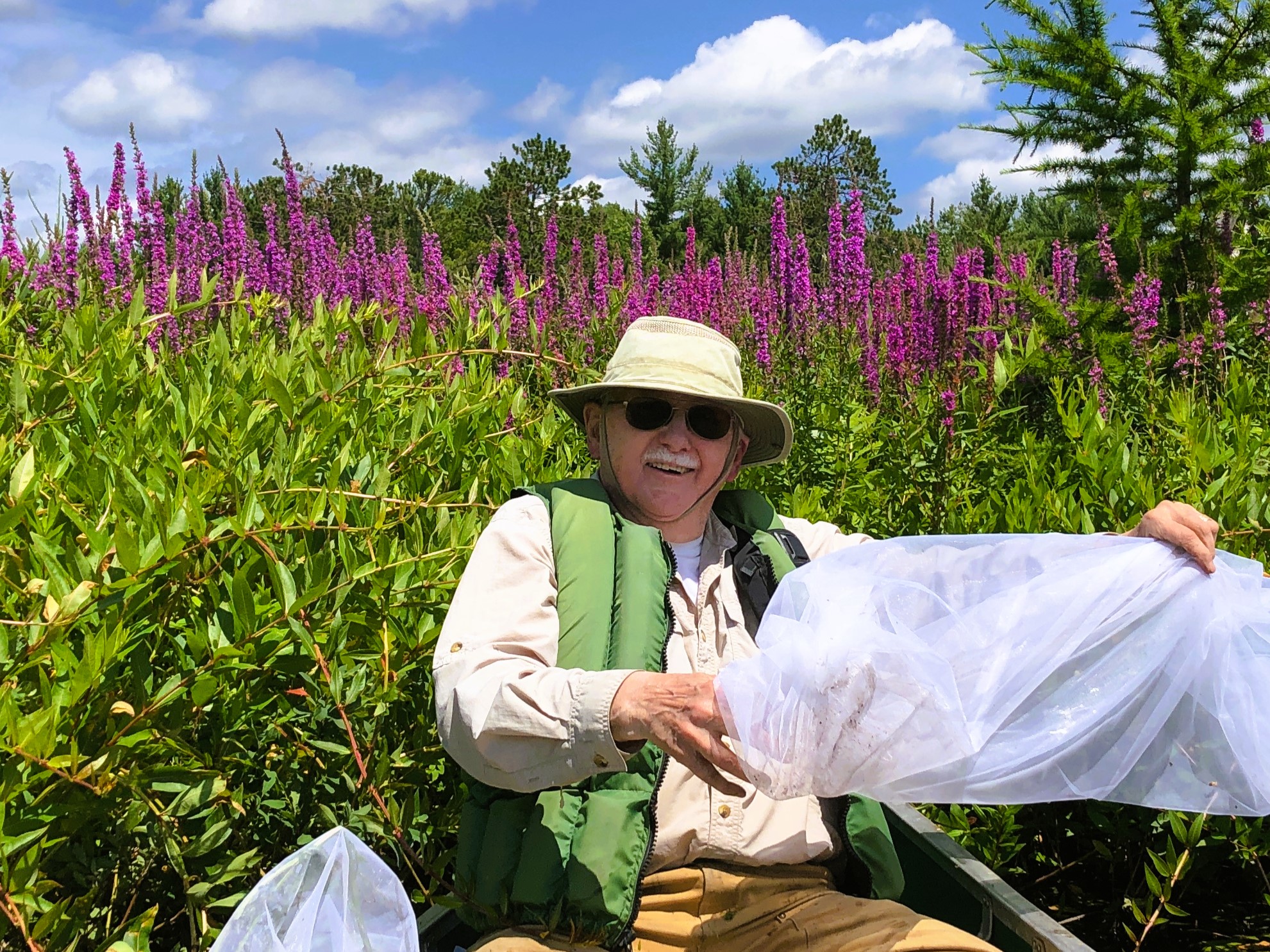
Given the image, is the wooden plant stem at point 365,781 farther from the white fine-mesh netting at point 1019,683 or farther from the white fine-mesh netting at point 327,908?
the white fine-mesh netting at point 1019,683

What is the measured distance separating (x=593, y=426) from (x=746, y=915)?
3.55 ft

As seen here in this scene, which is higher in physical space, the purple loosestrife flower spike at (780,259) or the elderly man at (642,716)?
the purple loosestrife flower spike at (780,259)

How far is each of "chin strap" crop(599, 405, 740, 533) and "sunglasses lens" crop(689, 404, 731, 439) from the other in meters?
0.06

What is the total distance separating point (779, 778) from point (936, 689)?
26cm

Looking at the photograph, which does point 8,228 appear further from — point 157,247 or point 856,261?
point 856,261

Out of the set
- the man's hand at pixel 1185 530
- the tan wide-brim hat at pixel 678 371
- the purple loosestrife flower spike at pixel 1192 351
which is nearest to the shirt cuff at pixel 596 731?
the tan wide-brim hat at pixel 678 371

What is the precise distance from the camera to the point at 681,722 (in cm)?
153

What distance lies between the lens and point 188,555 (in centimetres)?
185

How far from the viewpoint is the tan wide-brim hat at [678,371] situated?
7.11 ft

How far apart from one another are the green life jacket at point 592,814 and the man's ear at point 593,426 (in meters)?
0.28


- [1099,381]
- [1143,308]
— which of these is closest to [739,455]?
[1099,381]

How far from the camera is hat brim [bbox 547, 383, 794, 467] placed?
218 centimetres

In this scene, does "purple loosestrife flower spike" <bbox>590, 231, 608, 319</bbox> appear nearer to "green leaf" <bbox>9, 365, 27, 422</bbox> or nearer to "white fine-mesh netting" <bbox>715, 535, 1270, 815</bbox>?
"green leaf" <bbox>9, 365, 27, 422</bbox>

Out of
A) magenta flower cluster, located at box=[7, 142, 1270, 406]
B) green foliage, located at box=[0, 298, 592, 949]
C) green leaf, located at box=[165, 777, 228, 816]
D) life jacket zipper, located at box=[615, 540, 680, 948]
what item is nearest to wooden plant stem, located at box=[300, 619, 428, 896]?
green foliage, located at box=[0, 298, 592, 949]
